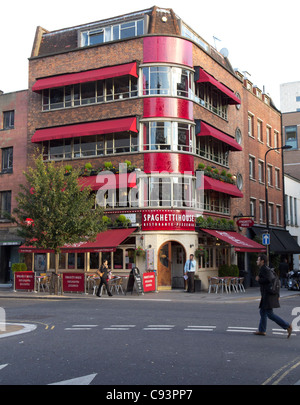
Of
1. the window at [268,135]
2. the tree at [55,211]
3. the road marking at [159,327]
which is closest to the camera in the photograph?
the road marking at [159,327]

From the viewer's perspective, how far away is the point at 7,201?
34.5 meters

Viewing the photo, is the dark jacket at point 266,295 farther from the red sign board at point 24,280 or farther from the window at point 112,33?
the window at point 112,33

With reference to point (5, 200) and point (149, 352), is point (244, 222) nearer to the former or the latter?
point (5, 200)

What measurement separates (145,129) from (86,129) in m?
3.64

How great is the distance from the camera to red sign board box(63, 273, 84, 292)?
24.6m

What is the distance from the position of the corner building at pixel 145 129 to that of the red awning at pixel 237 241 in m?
0.17

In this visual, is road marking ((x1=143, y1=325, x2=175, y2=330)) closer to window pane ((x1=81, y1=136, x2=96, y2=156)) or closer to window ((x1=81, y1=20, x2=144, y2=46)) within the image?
window pane ((x1=81, y1=136, x2=96, y2=156))

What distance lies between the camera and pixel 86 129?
29.7 m

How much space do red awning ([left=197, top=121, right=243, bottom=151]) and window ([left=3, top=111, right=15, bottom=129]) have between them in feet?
44.6

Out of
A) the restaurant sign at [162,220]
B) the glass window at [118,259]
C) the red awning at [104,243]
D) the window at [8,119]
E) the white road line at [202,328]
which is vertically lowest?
the white road line at [202,328]

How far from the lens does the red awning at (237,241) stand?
28688mm

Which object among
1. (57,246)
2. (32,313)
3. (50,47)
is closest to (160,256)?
(57,246)

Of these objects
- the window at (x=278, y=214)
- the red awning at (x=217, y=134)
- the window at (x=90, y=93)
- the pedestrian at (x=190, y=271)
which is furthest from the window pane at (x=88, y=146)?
the window at (x=278, y=214)
